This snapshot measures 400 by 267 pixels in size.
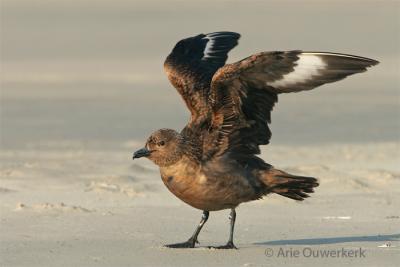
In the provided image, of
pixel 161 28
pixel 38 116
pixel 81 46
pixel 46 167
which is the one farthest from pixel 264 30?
pixel 46 167

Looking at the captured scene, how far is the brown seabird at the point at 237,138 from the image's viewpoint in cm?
908

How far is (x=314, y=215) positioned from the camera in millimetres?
10516

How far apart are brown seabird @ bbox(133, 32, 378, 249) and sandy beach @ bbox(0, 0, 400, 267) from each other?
14.9 inches

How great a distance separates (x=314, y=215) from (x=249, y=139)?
49.1 inches

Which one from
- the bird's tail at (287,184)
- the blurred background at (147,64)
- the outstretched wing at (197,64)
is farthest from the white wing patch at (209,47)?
the blurred background at (147,64)

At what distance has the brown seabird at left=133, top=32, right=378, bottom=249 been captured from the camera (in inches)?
357

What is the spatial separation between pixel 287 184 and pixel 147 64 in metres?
17.4

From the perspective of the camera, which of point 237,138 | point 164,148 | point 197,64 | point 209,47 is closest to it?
point 164,148

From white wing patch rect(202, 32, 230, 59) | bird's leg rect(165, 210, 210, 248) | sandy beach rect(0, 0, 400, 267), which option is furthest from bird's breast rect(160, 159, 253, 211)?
white wing patch rect(202, 32, 230, 59)

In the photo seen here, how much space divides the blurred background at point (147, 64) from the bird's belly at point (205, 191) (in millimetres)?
5830

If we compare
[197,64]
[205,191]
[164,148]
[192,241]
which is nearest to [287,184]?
[205,191]

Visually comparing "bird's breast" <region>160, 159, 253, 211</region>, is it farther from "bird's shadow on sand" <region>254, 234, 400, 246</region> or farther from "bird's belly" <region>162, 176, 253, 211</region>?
"bird's shadow on sand" <region>254, 234, 400, 246</region>

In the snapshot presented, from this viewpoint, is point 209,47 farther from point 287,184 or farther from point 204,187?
point 204,187

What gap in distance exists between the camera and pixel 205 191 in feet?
29.8
